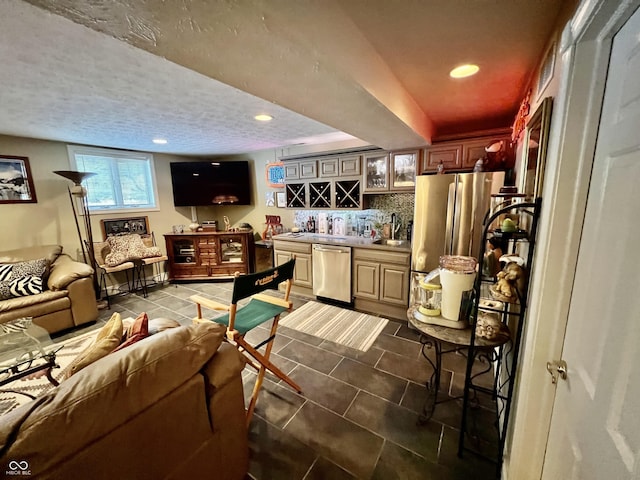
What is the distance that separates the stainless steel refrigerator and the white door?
1614mm

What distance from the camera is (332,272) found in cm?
360

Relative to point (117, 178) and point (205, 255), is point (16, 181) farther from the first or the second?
point (205, 255)

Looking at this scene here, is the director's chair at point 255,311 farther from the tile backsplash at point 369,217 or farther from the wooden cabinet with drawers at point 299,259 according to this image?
the tile backsplash at point 369,217

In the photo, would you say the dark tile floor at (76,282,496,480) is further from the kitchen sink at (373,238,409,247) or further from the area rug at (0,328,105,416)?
the area rug at (0,328,105,416)

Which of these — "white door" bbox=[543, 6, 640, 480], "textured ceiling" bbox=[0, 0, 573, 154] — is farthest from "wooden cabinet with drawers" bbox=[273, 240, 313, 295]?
"white door" bbox=[543, 6, 640, 480]

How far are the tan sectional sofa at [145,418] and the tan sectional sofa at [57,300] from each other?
2.88 m

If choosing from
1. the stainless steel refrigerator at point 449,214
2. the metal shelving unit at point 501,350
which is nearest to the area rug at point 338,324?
the stainless steel refrigerator at point 449,214

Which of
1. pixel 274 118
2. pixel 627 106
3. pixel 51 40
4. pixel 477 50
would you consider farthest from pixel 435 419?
pixel 51 40

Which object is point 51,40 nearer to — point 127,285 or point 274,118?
point 274,118

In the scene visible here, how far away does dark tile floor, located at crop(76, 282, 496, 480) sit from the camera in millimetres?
1470

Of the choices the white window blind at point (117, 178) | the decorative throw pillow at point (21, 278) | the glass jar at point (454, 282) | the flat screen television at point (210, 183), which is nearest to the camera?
the glass jar at point (454, 282)

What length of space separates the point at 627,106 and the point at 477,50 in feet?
3.53

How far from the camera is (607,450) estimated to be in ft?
2.17

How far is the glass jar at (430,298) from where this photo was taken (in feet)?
4.76
